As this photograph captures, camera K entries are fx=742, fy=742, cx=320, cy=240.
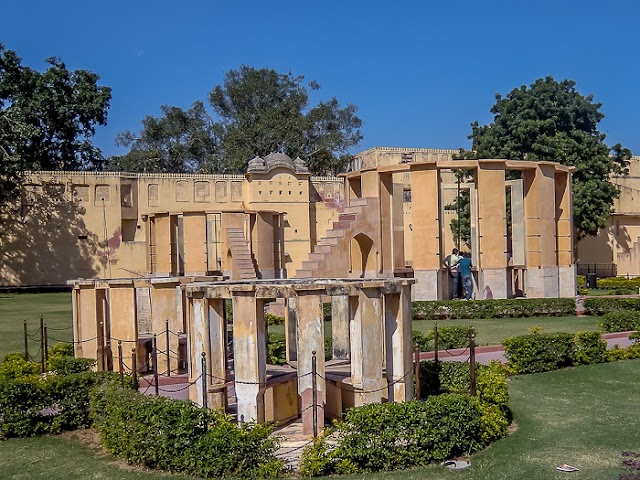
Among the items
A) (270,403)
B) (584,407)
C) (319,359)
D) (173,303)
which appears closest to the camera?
(319,359)

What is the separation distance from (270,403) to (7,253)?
27942mm

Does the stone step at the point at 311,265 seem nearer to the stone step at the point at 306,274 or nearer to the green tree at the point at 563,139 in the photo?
the stone step at the point at 306,274

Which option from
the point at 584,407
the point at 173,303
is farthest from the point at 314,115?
the point at 584,407

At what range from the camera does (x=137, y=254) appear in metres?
35.9

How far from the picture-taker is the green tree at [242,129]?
48.0 m

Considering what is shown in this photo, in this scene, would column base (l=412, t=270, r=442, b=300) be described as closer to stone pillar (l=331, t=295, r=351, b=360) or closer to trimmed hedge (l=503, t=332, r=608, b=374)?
trimmed hedge (l=503, t=332, r=608, b=374)

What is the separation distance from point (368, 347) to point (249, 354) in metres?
1.42

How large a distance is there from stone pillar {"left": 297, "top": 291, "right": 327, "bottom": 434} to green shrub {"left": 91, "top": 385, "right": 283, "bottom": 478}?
0.65 m

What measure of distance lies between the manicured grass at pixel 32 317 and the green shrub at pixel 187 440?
743 centimetres

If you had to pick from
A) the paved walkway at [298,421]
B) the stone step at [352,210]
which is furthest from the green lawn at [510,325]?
the stone step at [352,210]

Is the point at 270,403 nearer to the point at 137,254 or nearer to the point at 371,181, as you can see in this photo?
the point at 371,181

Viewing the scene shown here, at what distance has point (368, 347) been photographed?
887 centimetres

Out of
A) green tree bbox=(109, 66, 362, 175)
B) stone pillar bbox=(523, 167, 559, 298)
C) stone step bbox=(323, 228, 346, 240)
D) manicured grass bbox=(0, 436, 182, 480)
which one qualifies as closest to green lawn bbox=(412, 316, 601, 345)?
stone pillar bbox=(523, 167, 559, 298)

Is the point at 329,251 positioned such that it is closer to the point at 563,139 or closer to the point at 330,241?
the point at 330,241
